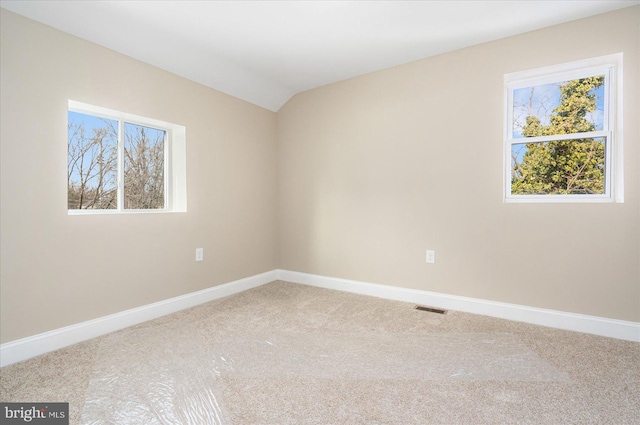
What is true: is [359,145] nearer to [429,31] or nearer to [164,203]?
[429,31]

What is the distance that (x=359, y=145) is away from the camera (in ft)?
11.6

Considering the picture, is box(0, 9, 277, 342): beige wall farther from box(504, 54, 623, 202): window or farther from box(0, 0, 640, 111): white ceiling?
box(504, 54, 623, 202): window

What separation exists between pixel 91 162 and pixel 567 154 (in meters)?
3.93

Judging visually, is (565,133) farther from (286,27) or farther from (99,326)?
(99,326)

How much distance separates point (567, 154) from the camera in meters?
2.57

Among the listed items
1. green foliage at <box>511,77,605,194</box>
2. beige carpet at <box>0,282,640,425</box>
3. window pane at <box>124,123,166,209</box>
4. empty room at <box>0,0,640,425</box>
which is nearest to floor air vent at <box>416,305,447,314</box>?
empty room at <box>0,0,640,425</box>

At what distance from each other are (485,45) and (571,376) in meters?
2.67

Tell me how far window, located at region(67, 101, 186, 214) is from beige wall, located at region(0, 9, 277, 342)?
0.45 feet

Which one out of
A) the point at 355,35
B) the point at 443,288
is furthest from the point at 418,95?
the point at 443,288

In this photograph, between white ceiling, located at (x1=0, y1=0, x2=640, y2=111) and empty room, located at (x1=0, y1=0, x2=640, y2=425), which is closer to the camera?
empty room, located at (x1=0, y1=0, x2=640, y2=425)

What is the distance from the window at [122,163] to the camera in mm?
2453

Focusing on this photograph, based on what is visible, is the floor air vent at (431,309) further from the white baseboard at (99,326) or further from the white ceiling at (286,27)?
the white ceiling at (286,27)

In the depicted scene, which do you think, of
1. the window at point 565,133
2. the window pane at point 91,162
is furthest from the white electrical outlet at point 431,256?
the window pane at point 91,162

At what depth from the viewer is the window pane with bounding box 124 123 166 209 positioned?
2.79 metres
